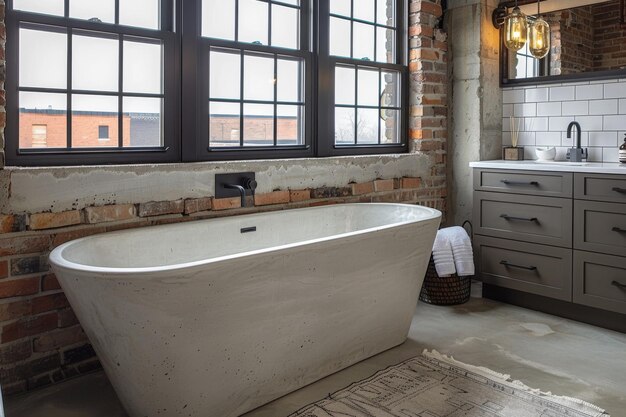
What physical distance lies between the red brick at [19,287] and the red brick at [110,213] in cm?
36

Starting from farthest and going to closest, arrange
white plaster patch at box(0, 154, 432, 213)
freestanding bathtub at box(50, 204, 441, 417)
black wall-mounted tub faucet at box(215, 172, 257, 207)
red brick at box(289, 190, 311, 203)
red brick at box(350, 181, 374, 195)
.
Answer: red brick at box(350, 181, 374, 195)
red brick at box(289, 190, 311, 203)
black wall-mounted tub faucet at box(215, 172, 257, 207)
white plaster patch at box(0, 154, 432, 213)
freestanding bathtub at box(50, 204, 441, 417)

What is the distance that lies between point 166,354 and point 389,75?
2.87 meters

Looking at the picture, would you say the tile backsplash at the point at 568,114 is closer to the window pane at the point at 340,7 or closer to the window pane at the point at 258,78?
the window pane at the point at 340,7

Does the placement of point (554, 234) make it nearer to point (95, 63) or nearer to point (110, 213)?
point (110, 213)

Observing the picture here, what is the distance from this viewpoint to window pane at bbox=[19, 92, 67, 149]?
2551mm

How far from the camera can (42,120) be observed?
8.52 ft

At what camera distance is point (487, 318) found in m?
3.53

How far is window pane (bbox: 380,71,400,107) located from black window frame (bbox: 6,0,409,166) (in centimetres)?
5

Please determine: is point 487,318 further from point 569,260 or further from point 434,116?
point 434,116

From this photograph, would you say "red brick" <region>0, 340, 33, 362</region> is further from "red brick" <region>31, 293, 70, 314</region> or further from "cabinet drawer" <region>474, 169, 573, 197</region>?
"cabinet drawer" <region>474, 169, 573, 197</region>

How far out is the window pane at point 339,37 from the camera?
12.4 ft

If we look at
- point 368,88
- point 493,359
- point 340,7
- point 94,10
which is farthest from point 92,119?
point 493,359

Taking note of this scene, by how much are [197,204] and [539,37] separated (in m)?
2.51

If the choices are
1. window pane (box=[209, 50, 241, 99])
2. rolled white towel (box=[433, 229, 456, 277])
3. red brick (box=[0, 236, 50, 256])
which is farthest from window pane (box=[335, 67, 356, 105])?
red brick (box=[0, 236, 50, 256])
